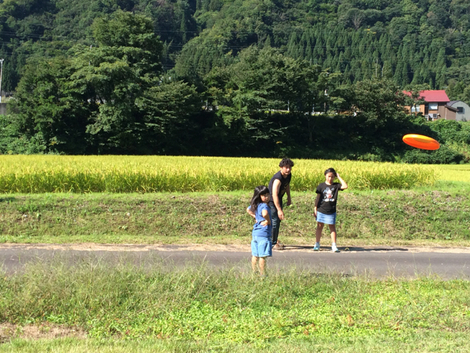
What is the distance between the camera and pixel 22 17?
14412cm

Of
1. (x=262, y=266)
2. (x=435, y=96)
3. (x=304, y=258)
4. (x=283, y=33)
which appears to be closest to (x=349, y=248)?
(x=304, y=258)

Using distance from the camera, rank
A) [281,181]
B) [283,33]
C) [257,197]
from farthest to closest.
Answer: [283,33], [281,181], [257,197]

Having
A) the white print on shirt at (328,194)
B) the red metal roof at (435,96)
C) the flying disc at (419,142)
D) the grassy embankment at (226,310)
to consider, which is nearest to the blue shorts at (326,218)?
the white print on shirt at (328,194)

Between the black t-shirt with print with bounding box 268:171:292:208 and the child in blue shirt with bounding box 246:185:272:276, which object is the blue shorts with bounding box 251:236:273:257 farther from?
the black t-shirt with print with bounding box 268:171:292:208

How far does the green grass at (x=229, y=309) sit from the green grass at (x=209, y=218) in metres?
5.49

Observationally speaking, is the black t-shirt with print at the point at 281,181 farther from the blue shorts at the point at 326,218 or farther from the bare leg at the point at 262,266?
the bare leg at the point at 262,266

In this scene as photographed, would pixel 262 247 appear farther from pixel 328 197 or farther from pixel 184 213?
pixel 184 213

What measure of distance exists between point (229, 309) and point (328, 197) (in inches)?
191

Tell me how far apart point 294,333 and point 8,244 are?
8242mm

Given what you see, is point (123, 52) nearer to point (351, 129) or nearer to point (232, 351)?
point (351, 129)

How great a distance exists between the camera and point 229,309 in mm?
6586

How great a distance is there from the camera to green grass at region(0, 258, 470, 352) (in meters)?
5.77

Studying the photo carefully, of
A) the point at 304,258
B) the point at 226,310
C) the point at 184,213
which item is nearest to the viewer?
the point at 226,310

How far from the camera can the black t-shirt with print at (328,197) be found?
10.7 metres
